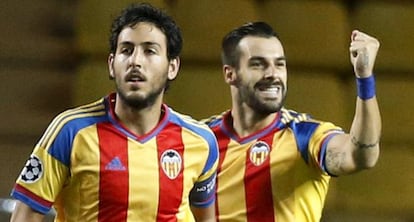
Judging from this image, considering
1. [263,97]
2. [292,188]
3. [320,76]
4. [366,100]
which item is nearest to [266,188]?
[292,188]

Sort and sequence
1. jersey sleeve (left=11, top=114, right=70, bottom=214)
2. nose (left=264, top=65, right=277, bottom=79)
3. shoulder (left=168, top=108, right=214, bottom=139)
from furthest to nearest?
1. nose (left=264, top=65, right=277, bottom=79)
2. shoulder (left=168, top=108, right=214, bottom=139)
3. jersey sleeve (left=11, top=114, right=70, bottom=214)

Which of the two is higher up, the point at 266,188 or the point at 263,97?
the point at 263,97

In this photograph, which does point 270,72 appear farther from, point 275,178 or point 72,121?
point 72,121

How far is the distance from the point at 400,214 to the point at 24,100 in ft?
Answer: 3.14

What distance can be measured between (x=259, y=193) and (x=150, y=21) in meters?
0.35

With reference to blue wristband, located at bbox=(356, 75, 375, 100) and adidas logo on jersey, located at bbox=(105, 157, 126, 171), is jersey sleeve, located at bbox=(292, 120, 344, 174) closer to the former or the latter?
blue wristband, located at bbox=(356, 75, 375, 100)

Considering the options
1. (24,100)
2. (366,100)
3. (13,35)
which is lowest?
(366,100)

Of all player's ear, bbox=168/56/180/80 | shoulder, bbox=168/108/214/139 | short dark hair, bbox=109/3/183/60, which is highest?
short dark hair, bbox=109/3/183/60

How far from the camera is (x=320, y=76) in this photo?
212 cm

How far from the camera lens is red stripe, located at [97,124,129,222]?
1.15 metres

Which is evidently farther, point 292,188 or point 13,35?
point 13,35

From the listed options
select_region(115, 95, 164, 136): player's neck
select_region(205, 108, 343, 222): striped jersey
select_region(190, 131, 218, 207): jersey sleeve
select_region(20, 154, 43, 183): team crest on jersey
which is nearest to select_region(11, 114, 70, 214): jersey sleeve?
select_region(20, 154, 43, 183): team crest on jersey

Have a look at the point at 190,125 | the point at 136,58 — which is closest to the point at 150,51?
A: the point at 136,58

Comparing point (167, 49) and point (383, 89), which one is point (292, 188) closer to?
point (167, 49)
